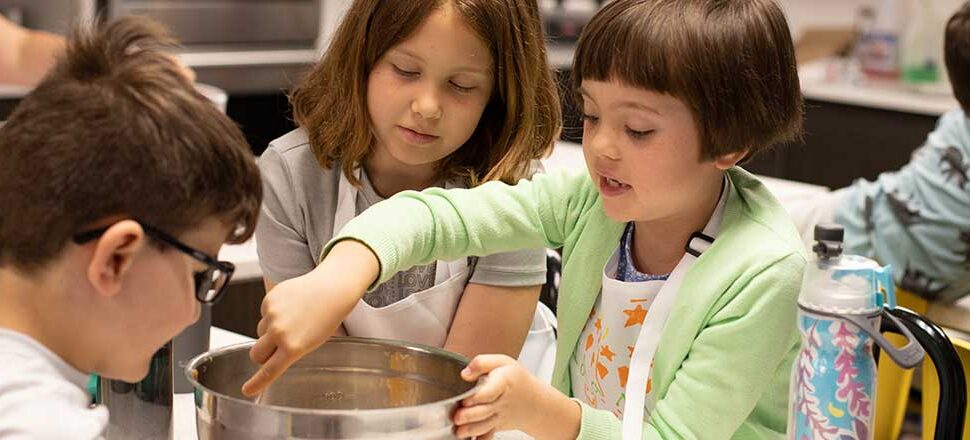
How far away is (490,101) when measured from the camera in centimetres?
157

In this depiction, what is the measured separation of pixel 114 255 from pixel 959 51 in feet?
5.87

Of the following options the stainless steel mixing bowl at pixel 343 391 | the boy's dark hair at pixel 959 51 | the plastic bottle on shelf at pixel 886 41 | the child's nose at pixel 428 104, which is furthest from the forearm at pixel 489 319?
the plastic bottle on shelf at pixel 886 41

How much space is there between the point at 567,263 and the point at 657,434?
0.27 meters

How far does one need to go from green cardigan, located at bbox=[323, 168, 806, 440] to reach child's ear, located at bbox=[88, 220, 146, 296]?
0.31 meters

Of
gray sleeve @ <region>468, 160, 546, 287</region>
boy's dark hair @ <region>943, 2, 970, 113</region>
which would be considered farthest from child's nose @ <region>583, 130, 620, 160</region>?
boy's dark hair @ <region>943, 2, 970, 113</region>

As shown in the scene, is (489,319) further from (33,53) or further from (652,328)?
(33,53)

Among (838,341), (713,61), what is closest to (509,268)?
(713,61)

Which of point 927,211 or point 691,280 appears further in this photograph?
point 927,211

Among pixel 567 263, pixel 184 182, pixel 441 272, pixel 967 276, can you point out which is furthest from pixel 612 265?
pixel 967 276

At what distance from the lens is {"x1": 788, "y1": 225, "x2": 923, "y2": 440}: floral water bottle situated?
101 centimetres

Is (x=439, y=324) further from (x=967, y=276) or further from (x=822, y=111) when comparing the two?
(x=822, y=111)

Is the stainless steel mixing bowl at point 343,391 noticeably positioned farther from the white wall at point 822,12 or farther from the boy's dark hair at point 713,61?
the white wall at point 822,12

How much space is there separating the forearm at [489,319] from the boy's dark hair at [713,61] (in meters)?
0.44

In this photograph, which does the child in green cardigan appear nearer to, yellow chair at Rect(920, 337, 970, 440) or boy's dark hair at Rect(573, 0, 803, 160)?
boy's dark hair at Rect(573, 0, 803, 160)
